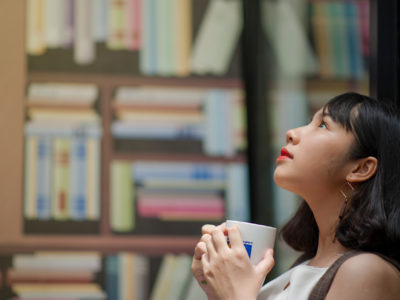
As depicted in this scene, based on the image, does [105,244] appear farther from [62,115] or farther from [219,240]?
[219,240]

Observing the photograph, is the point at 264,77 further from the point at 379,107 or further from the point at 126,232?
the point at 379,107

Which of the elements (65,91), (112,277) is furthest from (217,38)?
(112,277)

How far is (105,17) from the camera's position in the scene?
261cm

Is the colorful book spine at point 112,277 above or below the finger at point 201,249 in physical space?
below

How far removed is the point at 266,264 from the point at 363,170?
0.89 feet

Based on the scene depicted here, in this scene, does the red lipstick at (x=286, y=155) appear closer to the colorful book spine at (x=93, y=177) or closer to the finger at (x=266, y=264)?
the finger at (x=266, y=264)

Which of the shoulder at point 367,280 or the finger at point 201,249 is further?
the finger at point 201,249

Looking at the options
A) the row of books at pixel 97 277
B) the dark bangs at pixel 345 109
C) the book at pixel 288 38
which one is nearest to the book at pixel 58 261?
the row of books at pixel 97 277

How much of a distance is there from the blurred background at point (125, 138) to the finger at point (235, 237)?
1.25 m

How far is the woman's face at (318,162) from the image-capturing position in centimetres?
117

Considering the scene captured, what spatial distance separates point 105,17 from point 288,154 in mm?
1647

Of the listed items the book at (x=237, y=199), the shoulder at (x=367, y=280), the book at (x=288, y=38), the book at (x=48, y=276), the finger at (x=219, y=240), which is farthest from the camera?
the book at (x=237, y=199)

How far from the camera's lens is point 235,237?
3.63ft

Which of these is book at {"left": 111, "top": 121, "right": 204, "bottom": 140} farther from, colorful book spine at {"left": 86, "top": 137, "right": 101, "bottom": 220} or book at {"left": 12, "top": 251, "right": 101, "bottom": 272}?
book at {"left": 12, "top": 251, "right": 101, "bottom": 272}
